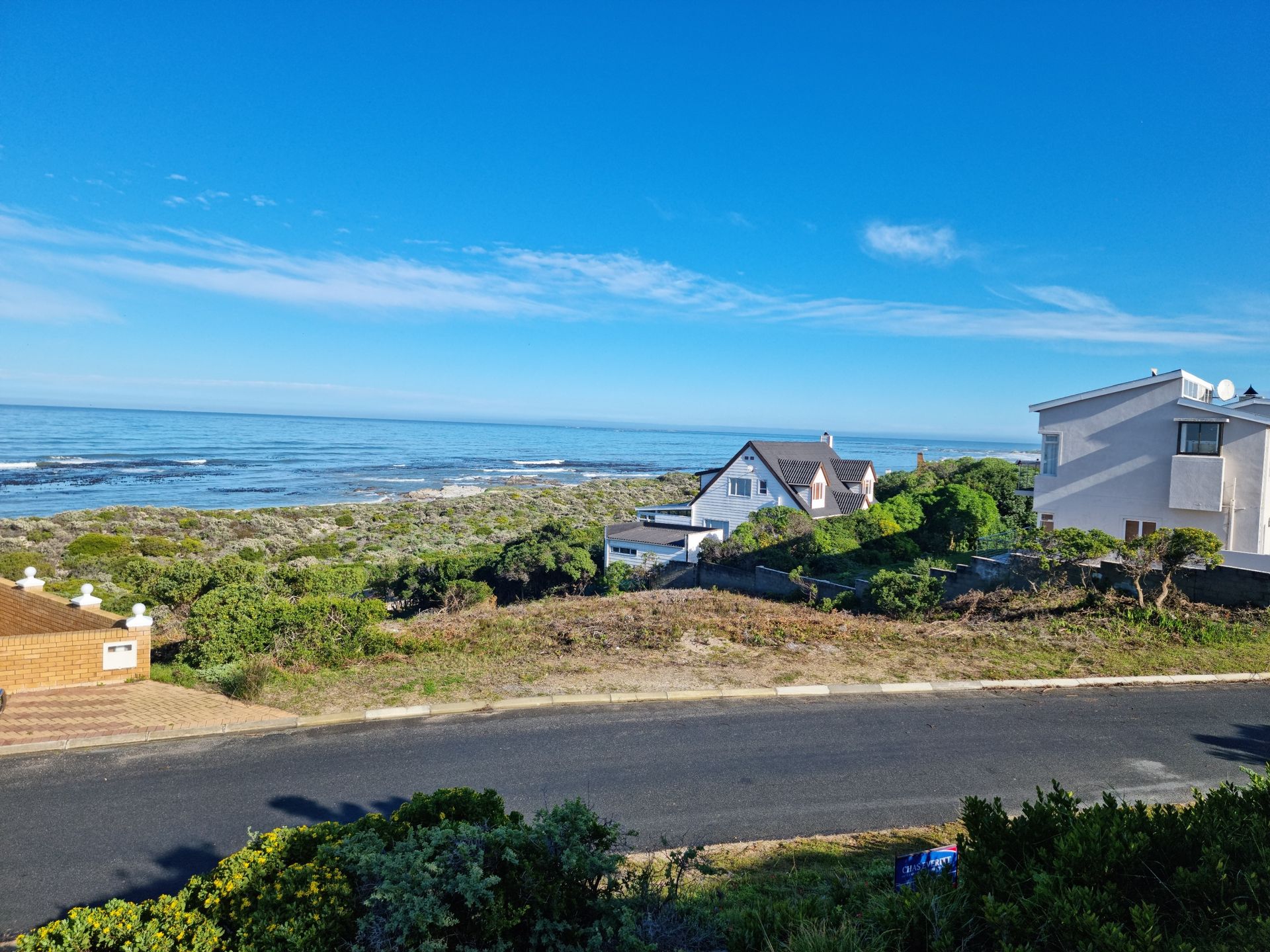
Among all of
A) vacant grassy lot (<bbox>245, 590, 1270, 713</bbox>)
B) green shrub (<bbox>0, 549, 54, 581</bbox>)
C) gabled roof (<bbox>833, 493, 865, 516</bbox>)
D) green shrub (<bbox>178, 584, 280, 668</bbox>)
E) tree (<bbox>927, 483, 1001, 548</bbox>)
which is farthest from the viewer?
gabled roof (<bbox>833, 493, 865, 516</bbox>)

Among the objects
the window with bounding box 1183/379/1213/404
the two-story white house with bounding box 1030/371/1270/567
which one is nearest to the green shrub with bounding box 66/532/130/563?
the two-story white house with bounding box 1030/371/1270/567

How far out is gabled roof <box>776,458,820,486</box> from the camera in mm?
36562

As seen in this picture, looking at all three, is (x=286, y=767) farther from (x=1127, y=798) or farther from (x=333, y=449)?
(x=333, y=449)

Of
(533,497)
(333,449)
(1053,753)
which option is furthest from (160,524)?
(333,449)

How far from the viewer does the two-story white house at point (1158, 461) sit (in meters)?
20.0

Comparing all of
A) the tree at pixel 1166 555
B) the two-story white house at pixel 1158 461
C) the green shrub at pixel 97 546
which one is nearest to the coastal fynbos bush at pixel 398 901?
the tree at pixel 1166 555

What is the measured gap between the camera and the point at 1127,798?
23.7 feet

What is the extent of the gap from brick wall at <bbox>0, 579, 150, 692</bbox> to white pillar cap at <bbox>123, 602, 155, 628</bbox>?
0.07 metres

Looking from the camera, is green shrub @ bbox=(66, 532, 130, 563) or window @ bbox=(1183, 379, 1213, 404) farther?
green shrub @ bbox=(66, 532, 130, 563)

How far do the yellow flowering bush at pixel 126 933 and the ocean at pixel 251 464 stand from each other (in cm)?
6087

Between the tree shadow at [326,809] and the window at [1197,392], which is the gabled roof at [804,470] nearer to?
the window at [1197,392]

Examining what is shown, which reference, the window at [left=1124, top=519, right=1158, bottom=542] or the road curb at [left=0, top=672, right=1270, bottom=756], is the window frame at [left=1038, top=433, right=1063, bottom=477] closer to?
the window at [left=1124, top=519, right=1158, bottom=542]

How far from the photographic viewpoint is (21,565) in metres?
30.0

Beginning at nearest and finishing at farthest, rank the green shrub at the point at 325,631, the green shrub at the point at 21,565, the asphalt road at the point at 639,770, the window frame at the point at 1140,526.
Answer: the asphalt road at the point at 639,770 < the green shrub at the point at 325,631 < the window frame at the point at 1140,526 < the green shrub at the point at 21,565
